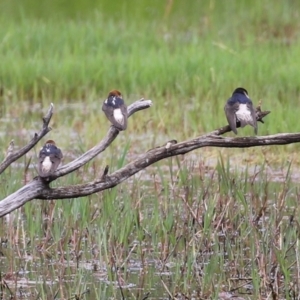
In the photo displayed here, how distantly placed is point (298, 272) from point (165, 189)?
143 cm

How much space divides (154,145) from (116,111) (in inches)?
114

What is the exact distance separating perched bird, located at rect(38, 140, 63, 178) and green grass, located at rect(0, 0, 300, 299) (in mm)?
523

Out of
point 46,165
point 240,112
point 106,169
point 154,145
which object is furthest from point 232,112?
point 154,145

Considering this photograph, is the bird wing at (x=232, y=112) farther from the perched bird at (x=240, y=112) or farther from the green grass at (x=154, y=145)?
the green grass at (x=154, y=145)

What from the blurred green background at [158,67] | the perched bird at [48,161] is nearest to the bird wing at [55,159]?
the perched bird at [48,161]

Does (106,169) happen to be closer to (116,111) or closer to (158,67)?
(116,111)

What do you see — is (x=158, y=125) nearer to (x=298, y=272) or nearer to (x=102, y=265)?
(x=102, y=265)

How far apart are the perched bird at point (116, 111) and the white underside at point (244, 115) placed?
0.54 m

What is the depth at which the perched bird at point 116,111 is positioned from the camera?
4.84 metres

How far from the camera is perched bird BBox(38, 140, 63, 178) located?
4.39m

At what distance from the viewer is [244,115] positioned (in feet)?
16.6

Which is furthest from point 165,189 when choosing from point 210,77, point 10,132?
point 210,77

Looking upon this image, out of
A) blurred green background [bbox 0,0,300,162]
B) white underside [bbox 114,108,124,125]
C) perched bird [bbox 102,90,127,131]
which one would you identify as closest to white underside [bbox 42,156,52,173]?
perched bird [bbox 102,90,127,131]

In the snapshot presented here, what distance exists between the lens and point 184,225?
551cm
